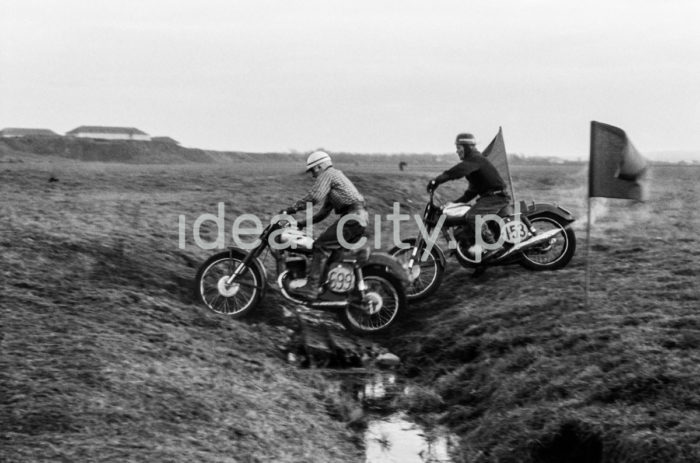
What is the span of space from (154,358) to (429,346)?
145 inches

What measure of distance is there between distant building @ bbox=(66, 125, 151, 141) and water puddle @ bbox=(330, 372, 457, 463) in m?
112

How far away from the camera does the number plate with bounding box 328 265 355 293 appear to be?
11.7 m

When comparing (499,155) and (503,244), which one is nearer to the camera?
(503,244)

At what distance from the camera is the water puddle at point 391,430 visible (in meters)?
8.45

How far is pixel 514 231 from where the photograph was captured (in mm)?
13930

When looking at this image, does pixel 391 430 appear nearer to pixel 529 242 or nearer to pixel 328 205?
pixel 328 205

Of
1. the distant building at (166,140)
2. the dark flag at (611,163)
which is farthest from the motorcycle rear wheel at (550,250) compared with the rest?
the distant building at (166,140)

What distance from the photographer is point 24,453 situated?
6688mm

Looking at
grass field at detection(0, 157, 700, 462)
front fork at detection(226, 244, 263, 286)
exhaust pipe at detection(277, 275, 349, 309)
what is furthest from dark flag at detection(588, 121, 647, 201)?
front fork at detection(226, 244, 263, 286)

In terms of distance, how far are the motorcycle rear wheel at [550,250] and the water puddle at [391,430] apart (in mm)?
4176

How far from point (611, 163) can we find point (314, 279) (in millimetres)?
3910

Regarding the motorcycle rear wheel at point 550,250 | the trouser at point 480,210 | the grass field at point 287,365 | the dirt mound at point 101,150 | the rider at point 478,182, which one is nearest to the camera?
the grass field at point 287,365

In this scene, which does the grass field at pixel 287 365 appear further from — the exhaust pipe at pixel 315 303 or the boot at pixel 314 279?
the boot at pixel 314 279
